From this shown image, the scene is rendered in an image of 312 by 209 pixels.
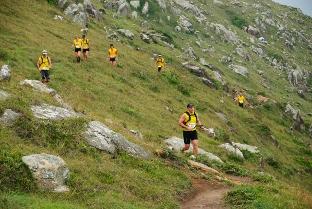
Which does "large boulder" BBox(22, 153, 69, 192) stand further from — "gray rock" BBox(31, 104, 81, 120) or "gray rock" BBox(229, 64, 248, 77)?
"gray rock" BBox(229, 64, 248, 77)

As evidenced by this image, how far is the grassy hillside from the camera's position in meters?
16.6

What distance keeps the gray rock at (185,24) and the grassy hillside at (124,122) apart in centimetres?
343

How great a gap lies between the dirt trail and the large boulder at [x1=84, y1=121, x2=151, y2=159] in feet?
9.46

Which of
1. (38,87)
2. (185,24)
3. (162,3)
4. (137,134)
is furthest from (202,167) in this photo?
(162,3)

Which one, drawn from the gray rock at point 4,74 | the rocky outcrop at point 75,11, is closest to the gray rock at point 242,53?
the rocky outcrop at point 75,11

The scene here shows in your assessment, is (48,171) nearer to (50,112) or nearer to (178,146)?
(50,112)

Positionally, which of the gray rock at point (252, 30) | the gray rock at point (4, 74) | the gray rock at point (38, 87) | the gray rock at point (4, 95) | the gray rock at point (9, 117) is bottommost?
the gray rock at point (252, 30)

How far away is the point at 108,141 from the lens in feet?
68.7

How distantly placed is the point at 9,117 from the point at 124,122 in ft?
38.6

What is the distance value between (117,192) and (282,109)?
58912 millimetres

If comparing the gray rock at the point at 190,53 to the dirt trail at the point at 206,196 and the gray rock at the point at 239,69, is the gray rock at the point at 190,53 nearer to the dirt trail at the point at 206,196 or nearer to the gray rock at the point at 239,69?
the gray rock at the point at 239,69

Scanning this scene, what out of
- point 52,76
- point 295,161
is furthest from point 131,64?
point 295,161

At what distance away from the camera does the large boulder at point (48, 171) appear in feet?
50.7

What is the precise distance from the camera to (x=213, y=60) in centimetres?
8694
